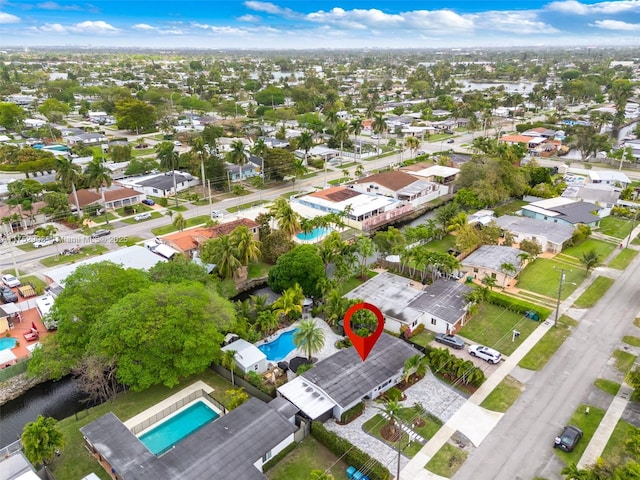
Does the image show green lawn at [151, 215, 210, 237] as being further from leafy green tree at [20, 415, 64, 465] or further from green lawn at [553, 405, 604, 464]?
green lawn at [553, 405, 604, 464]

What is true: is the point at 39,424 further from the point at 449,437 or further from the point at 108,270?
the point at 449,437

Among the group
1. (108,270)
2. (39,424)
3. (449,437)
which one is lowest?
(449,437)

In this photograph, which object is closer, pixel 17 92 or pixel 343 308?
pixel 343 308

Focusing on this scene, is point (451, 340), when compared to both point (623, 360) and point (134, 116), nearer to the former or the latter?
point (623, 360)

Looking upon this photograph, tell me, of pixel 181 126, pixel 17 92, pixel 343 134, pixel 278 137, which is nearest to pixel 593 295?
pixel 343 134

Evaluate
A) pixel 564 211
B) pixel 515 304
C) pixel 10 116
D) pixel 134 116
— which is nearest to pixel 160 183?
pixel 134 116
